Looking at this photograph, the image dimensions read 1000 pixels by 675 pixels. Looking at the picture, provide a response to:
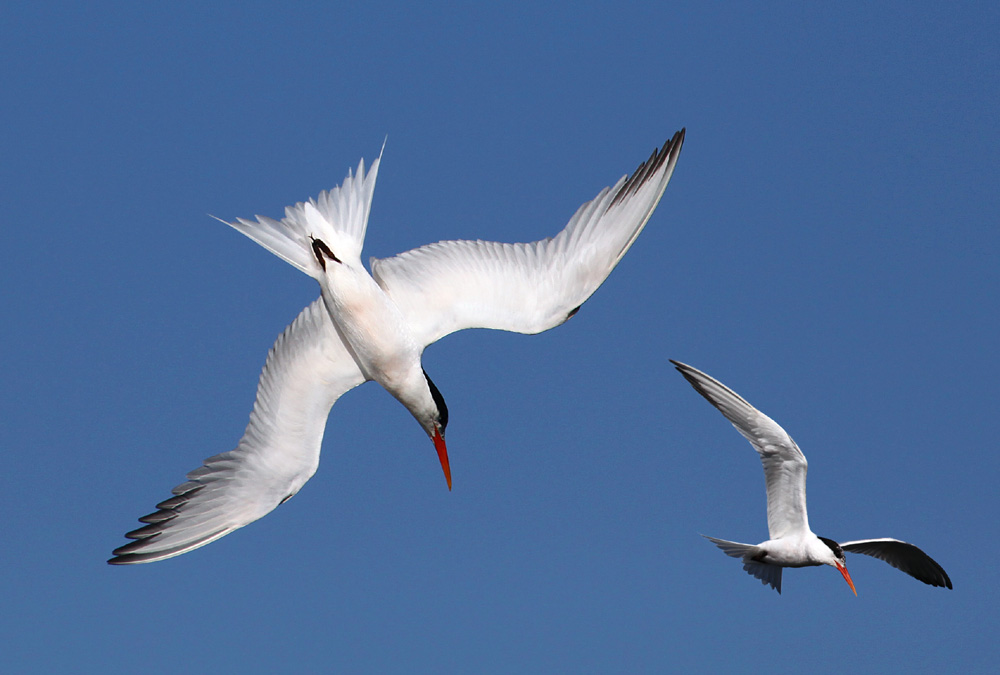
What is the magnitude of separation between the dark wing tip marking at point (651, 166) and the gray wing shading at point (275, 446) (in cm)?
231

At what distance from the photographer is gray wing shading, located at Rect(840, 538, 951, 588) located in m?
11.5

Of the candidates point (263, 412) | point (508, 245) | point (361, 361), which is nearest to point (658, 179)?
point (508, 245)

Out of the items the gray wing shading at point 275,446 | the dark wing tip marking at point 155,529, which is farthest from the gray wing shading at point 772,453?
the dark wing tip marking at point 155,529

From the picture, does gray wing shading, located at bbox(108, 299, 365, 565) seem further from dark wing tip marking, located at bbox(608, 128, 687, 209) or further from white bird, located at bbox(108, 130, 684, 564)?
dark wing tip marking, located at bbox(608, 128, 687, 209)

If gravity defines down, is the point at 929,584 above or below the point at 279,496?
below

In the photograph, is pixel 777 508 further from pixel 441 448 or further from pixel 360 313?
pixel 360 313

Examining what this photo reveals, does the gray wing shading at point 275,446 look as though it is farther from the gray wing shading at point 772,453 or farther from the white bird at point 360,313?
the gray wing shading at point 772,453

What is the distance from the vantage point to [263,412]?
837cm

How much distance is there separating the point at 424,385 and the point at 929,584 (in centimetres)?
714

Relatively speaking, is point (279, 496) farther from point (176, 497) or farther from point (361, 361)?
point (361, 361)

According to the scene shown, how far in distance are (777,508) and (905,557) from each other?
2409 millimetres

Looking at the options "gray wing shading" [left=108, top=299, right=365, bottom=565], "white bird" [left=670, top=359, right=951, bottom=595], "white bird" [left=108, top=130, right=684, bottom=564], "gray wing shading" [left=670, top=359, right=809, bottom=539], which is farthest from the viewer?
"white bird" [left=670, top=359, right=951, bottom=595]

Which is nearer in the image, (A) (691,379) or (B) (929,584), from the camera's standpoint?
(A) (691,379)

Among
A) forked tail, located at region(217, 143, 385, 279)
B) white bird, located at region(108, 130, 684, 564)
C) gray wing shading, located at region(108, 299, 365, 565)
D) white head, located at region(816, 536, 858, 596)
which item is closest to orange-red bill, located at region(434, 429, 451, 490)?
white bird, located at region(108, 130, 684, 564)
